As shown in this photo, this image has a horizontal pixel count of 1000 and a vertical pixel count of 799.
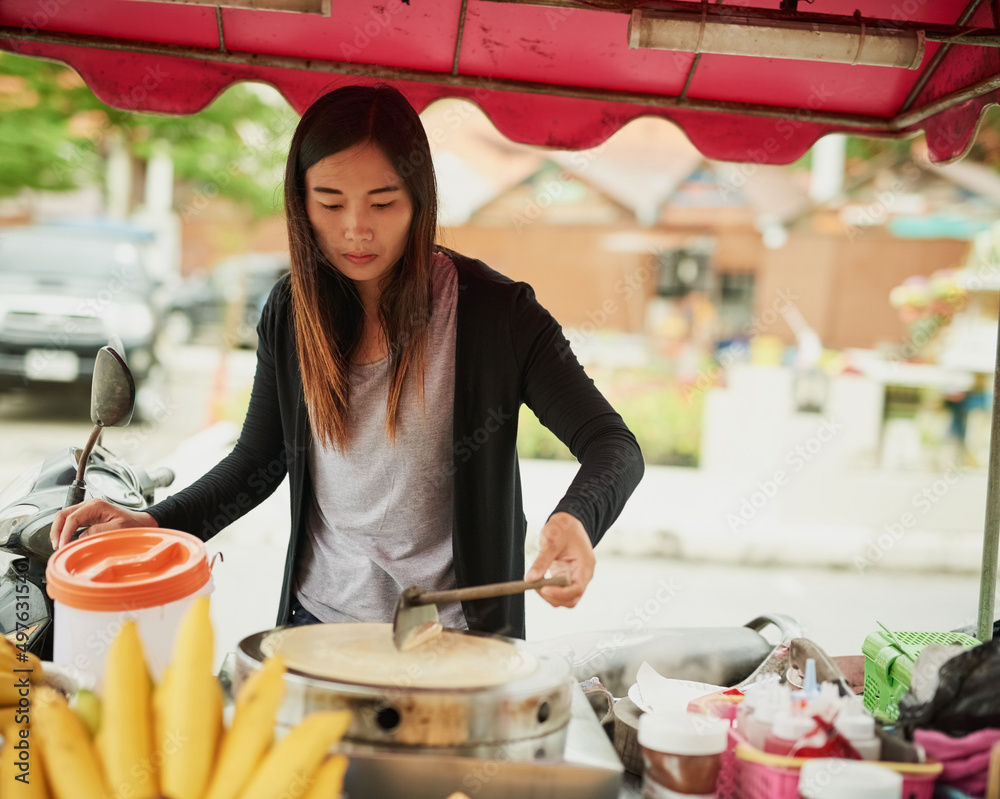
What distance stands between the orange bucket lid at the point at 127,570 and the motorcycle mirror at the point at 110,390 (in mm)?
250

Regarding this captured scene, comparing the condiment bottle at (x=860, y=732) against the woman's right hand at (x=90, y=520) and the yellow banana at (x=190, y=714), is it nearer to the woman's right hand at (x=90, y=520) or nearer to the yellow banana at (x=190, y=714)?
the yellow banana at (x=190, y=714)

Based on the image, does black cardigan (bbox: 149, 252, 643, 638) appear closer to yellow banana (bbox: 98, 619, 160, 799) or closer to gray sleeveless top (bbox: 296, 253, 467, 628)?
gray sleeveless top (bbox: 296, 253, 467, 628)

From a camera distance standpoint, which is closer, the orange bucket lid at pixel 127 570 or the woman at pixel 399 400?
the orange bucket lid at pixel 127 570

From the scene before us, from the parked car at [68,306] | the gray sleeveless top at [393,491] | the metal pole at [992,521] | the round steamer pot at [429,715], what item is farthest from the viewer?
the parked car at [68,306]

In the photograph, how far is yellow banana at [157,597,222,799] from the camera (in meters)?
1.04

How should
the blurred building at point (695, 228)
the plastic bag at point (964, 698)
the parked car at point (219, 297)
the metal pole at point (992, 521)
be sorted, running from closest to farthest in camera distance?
1. the plastic bag at point (964, 698)
2. the metal pole at point (992, 521)
3. the blurred building at point (695, 228)
4. the parked car at point (219, 297)

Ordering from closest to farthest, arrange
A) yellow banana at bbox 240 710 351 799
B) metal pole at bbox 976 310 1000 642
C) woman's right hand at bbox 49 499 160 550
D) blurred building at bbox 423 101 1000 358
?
1. yellow banana at bbox 240 710 351 799
2. woman's right hand at bbox 49 499 160 550
3. metal pole at bbox 976 310 1000 642
4. blurred building at bbox 423 101 1000 358

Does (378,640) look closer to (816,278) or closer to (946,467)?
(946,467)

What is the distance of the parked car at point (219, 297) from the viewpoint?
1580 cm

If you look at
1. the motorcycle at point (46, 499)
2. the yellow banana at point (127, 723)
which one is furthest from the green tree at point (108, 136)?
the yellow banana at point (127, 723)

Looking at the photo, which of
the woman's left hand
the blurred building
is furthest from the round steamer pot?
the blurred building

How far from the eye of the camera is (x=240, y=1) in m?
1.84

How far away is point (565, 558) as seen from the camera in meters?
1.34

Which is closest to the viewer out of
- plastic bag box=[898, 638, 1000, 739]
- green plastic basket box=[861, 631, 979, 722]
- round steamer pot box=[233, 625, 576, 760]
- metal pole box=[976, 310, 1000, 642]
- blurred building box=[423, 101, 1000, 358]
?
round steamer pot box=[233, 625, 576, 760]
